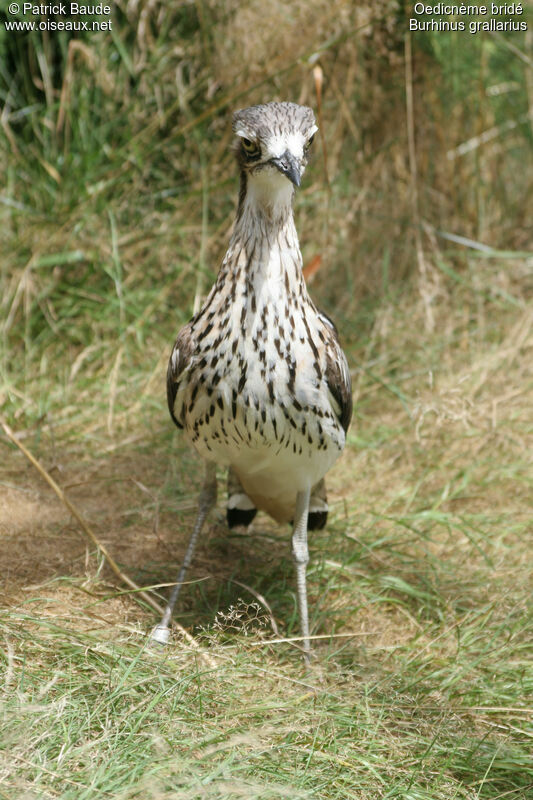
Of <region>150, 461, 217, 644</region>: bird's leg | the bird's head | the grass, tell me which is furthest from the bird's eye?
the grass

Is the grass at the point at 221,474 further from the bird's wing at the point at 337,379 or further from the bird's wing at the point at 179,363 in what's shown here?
the bird's wing at the point at 337,379

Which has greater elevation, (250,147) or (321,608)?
(250,147)

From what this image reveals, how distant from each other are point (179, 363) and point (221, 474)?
4.62ft

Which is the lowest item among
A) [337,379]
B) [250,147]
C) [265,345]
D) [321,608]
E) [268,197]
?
[321,608]

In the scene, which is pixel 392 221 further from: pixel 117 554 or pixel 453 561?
pixel 117 554

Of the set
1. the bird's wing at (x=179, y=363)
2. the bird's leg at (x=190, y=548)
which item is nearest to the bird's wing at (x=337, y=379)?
the bird's wing at (x=179, y=363)

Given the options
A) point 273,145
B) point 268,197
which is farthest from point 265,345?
point 273,145

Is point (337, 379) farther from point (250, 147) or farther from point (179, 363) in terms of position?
point (250, 147)

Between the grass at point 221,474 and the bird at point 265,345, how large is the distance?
44 centimetres

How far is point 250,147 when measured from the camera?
3131mm

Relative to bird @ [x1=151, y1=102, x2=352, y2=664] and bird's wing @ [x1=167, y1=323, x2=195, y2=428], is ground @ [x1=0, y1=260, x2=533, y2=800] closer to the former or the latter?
bird @ [x1=151, y1=102, x2=352, y2=664]

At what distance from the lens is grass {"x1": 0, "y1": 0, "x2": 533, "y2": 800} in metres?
2.83

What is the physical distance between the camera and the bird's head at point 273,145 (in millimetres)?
3006

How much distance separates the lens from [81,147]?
18.2ft
